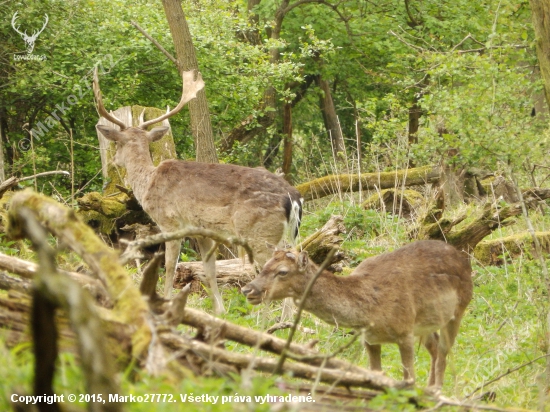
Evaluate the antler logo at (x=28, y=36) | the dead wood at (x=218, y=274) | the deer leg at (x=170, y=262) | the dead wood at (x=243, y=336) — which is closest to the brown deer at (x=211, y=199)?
the deer leg at (x=170, y=262)

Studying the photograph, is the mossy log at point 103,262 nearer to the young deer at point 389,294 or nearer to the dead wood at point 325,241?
the young deer at point 389,294

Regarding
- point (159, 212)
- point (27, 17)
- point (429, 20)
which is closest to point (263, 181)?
point (159, 212)

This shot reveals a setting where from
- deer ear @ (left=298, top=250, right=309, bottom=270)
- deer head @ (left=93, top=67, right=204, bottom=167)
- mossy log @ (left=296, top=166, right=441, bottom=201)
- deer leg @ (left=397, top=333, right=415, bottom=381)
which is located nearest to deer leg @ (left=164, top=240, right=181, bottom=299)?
deer head @ (left=93, top=67, right=204, bottom=167)

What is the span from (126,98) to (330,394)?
1128 cm

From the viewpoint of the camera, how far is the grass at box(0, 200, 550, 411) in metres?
3.11

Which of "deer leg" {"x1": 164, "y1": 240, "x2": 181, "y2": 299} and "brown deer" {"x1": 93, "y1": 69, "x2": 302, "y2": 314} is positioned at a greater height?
"brown deer" {"x1": 93, "y1": 69, "x2": 302, "y2": 314}

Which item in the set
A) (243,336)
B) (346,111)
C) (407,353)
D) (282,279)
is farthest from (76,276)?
(346,111)

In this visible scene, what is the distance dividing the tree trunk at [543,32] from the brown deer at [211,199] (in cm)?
327

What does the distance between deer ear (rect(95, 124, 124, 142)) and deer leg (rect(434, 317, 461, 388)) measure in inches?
215

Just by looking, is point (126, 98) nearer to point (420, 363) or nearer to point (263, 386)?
point (420, 363)

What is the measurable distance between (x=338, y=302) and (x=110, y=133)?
→ 5.37 m

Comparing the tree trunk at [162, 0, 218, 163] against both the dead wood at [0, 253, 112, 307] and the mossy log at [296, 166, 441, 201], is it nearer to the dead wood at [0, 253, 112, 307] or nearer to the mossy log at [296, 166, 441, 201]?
the mossy log at [296, 166, 441, 201]

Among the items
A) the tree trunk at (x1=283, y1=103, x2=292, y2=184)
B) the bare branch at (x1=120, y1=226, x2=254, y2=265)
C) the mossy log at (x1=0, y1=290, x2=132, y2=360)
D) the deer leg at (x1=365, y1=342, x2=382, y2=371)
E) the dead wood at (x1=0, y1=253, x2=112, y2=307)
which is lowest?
the tree trunk at (x1=283, y1=103, x2=292, y2=184)

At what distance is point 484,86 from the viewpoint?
7.18 m
